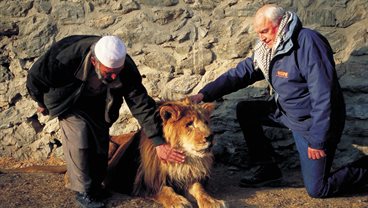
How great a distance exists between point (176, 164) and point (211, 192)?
550 millimetres

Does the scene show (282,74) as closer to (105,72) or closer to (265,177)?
(265,177)

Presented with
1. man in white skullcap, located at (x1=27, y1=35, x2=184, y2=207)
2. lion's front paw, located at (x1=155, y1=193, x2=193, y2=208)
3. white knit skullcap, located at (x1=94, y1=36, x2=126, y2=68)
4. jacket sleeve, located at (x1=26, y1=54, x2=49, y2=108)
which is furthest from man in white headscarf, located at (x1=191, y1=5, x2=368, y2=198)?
jacket sleeve, located at (x1=26, y1=54, x2=49, y2=108)

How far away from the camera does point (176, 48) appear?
263 inches

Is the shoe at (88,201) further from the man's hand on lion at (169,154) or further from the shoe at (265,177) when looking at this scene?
the shoe at (265,177)

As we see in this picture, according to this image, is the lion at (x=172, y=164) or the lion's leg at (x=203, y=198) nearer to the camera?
the lion's leg at (x=203, y=198)

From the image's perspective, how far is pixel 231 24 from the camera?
6484 millimetres

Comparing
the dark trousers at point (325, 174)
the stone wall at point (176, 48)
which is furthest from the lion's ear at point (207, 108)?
the stone wall at point (176, 48)

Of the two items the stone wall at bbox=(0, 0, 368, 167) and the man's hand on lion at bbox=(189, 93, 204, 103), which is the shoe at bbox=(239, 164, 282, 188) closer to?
the stone wall at bbox=(0, 0, 368, 167)

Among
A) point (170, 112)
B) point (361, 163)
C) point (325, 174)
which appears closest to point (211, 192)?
point (170, 112)

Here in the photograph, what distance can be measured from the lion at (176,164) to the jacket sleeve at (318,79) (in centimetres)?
96

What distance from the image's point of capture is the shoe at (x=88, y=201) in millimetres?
5211

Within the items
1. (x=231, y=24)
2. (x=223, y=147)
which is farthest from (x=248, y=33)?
(x=223, y=147)

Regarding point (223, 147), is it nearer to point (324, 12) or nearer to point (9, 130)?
point (324, 12)

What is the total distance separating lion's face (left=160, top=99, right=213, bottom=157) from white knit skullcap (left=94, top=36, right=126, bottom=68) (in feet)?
2.21
